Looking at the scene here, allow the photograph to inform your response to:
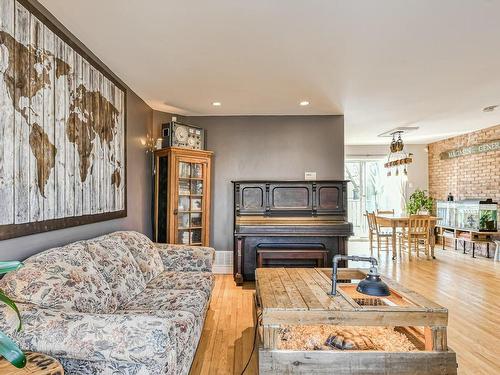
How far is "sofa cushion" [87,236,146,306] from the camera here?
2217 mm

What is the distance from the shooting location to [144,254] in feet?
9.49

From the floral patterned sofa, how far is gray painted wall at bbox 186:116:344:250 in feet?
7.23

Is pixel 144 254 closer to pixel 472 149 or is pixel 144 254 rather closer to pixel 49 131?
pixel 49 131

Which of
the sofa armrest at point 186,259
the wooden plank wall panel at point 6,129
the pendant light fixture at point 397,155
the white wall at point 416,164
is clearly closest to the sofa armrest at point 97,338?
the wooden plank wall panel at point 6,129

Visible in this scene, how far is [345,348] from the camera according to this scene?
1864mm

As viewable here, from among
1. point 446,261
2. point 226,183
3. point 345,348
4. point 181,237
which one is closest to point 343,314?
point 345,348

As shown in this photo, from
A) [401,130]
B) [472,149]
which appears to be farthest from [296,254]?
[472,149]

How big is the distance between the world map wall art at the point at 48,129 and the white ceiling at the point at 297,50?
0.89ft

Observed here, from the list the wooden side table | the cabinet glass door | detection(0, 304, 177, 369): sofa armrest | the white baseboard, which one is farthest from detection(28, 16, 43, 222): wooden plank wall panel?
the white baseboard

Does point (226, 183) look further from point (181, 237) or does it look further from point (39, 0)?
point (39, 0)

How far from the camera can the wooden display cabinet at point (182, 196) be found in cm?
418

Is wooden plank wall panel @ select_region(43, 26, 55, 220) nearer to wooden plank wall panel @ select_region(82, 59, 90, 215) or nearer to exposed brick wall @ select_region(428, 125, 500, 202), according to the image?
wooden plank wall panel @ select_region(82, 59, 90, 215)

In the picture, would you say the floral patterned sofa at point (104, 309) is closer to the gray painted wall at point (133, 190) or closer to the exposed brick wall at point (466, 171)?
the gray painted wall at point (133, 190)

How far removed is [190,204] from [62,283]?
2775mm
